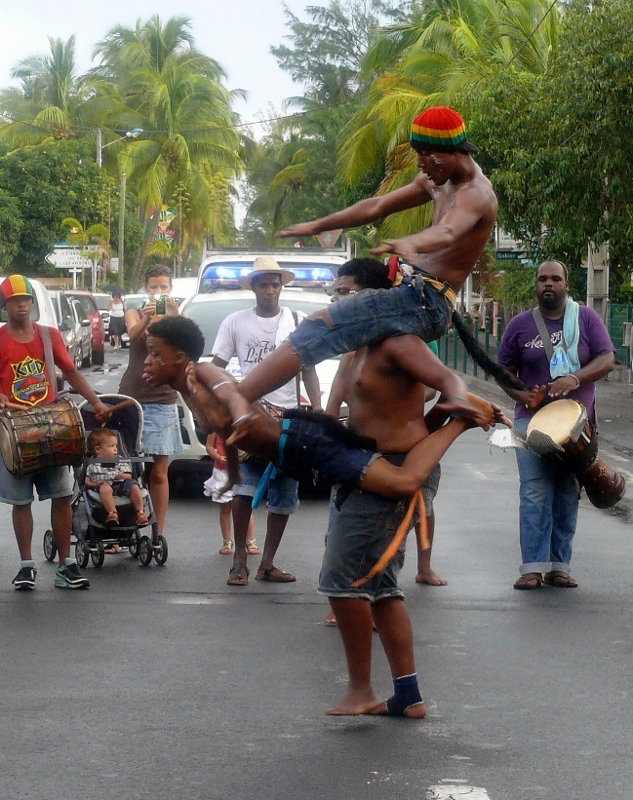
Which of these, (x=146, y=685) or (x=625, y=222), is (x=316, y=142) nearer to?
(x=625, y=222)

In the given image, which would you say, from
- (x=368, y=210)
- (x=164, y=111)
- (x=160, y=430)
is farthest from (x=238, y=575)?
(x=164, y=111)

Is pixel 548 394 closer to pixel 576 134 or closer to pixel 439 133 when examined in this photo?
pixel 439 133

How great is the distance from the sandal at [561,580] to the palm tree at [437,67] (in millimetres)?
17005

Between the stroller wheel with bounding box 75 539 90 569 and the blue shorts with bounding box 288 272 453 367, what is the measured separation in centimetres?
406

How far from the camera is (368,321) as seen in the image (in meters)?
5.04

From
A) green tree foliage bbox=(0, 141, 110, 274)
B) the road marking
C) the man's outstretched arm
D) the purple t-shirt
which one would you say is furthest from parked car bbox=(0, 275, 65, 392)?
green tree foliage bbox=(0, 141, 110, 274)

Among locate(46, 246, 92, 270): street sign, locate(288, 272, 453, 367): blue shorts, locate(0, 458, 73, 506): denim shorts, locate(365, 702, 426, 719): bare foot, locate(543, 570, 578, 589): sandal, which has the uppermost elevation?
locate(46, 246, 92, 270): street sign

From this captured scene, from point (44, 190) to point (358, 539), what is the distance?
41.0m

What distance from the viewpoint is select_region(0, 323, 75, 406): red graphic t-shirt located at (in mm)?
7898

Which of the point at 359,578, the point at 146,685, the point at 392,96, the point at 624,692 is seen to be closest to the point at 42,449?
the point at 146,685

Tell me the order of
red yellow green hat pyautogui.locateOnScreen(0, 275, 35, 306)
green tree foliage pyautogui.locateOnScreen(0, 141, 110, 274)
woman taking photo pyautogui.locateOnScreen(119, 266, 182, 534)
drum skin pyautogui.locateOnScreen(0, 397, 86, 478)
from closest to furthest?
drum skin pyautogui.locateOnScreen(0, 397, 86, 478) < red yellow green hat pyautogui.locateOnScreen(0, 275, 35, 306) < woman taking photo pyautogui.locateOnScreen(119, 266, 182, 534) < green tree foliage pyautogui.locateOnScreen(0, 141, 110, 274)

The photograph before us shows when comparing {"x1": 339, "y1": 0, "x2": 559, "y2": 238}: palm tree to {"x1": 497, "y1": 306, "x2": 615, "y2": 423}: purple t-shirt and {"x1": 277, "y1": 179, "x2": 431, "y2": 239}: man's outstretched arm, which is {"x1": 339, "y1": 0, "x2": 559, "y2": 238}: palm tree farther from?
{"x1": 277, "y1": 179, "x2": 431, "y2": 239}: man's outstretched arm

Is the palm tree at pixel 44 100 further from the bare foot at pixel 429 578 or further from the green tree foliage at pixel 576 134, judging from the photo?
the bare foot at pixel 429 578

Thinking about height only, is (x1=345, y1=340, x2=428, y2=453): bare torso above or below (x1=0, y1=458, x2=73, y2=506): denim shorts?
above
